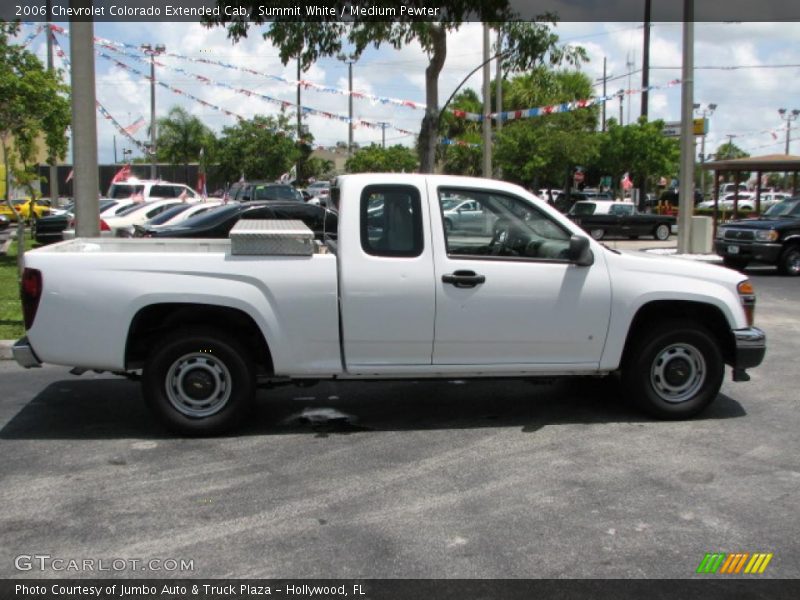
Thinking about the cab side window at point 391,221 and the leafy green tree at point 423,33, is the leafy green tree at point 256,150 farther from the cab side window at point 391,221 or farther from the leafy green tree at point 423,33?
the cab side window at point 391,221

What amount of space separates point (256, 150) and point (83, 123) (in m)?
37.3

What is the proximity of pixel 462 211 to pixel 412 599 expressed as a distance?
3265 millimetres

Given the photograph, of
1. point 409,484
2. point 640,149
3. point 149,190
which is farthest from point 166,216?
point 640,149

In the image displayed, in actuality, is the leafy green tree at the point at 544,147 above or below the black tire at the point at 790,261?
above

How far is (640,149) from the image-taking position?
132ft

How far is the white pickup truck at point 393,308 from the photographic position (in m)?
6.06

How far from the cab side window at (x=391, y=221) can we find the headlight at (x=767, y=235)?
13.8 metres

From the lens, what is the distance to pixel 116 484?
5316 mm

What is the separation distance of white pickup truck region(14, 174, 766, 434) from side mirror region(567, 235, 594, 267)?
1cm

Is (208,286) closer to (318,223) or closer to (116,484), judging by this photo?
(116,484)

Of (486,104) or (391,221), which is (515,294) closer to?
(391,221)

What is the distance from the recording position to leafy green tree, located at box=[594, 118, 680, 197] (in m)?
40.1

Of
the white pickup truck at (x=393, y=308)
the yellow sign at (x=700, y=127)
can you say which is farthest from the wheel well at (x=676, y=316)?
the yellow sign at (x=700, y=127)

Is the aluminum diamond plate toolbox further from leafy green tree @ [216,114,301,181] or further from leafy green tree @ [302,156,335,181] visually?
leafy green tree @ [302,156,335,181]
